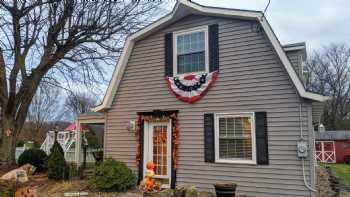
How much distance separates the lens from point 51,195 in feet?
26.8

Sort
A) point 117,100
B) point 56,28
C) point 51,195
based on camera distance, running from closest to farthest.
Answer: point 51,195
point 117,100
point 56,28

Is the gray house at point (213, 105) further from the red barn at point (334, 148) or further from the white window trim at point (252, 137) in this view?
the red barn at point (334, 148)

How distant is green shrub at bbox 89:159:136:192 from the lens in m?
8.28

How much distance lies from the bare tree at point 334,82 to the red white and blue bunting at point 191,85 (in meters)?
31.0

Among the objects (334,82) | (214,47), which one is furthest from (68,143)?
(334,82)

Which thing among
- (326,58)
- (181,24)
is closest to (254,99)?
(181,24)

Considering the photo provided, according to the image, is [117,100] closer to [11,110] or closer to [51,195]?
[51,195]

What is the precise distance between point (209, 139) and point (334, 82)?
3417 centimetres

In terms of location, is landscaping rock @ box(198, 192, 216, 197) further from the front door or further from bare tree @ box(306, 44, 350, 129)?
bare tree @ box(306, 44, 350, 129)

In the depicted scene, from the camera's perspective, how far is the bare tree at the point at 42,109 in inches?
1230

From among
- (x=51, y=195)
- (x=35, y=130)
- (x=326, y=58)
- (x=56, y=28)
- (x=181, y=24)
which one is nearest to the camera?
(x=51, y=195)

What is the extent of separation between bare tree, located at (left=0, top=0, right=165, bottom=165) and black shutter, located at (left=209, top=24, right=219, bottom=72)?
188 inches

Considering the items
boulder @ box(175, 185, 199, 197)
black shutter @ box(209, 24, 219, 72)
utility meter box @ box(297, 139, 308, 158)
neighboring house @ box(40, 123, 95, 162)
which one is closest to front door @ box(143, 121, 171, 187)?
black shutter @ box(209, 24, 219, 72)

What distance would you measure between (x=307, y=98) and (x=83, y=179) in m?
7.39
